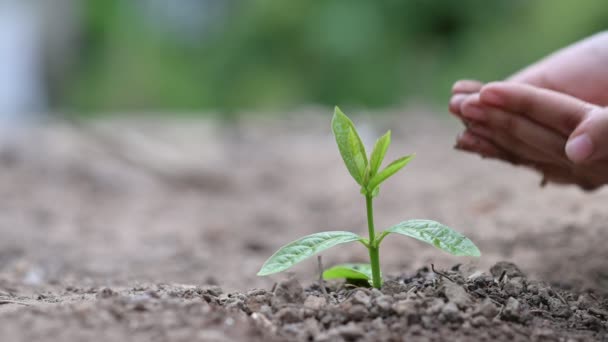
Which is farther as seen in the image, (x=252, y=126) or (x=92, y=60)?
(x=92, y=60)

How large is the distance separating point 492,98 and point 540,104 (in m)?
0.10

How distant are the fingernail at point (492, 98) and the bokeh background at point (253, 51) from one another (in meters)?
5.12

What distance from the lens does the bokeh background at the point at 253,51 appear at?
22.5ft

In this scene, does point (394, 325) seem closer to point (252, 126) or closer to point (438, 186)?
point (438, 186)

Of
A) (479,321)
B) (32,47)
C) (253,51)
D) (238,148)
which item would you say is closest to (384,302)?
(479,321)

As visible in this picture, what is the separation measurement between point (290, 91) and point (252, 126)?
2952 mm

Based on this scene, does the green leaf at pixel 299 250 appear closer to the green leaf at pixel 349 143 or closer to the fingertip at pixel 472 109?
the green leaf at pixel 349 143

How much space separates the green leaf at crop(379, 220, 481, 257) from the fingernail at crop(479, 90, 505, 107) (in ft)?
1.14

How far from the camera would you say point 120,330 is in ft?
2.85

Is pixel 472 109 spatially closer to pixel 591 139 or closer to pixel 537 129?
pixel 537 129

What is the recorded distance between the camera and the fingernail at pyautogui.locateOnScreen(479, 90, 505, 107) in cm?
127

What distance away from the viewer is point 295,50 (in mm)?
7664

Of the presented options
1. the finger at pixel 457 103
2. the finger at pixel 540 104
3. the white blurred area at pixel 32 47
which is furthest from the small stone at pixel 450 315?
the white blurred area at pixel 32 47

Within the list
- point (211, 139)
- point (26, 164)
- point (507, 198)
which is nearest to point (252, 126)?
point (211, 139)
